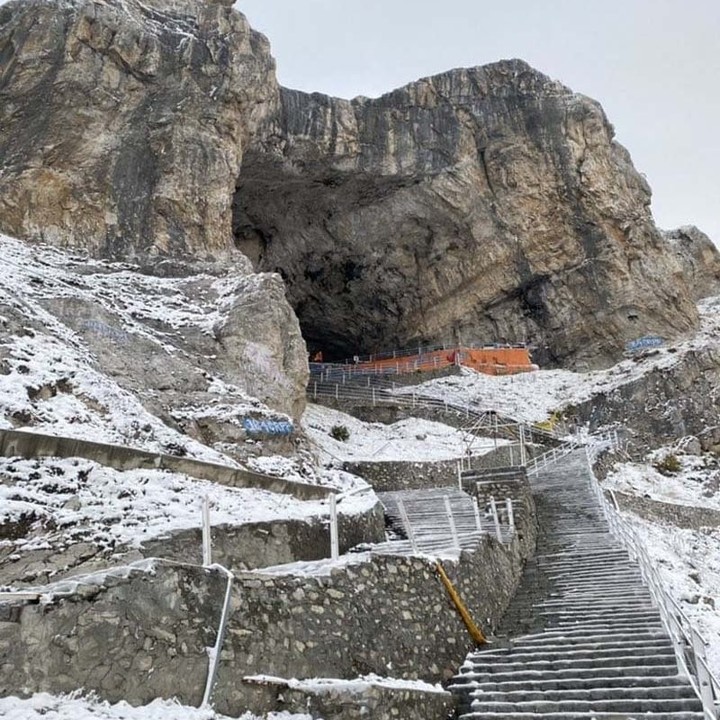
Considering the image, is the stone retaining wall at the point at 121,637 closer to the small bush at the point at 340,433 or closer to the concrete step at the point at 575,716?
the concrete step at the point at 575,716

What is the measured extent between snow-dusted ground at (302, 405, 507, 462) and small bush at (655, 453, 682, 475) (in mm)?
5528

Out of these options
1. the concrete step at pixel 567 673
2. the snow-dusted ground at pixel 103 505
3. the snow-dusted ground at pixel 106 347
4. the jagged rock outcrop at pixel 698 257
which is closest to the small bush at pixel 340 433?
the snow-dusted ground at pixel 106 347

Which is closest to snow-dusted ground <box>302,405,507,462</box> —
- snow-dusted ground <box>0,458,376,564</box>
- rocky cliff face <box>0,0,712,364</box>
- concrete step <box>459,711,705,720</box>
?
rocky cliff face <box>0,0,712,364</box>

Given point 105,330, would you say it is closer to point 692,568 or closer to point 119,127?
point 119,127

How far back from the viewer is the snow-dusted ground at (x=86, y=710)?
14.3ft

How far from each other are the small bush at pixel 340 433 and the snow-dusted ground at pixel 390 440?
138 millimetres

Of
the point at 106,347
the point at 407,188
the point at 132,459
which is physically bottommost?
the point at 132,459

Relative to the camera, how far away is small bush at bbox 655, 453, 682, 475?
22547mm

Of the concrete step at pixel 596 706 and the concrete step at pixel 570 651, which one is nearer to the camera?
the concrete step at pixel 596 706

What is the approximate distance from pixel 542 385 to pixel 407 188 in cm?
1084

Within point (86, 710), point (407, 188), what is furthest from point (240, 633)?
point (407, 188)

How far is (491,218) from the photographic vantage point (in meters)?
32.3

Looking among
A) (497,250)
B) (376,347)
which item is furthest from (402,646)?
(376,347)

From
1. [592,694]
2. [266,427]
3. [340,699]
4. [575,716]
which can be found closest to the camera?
[340,699]
